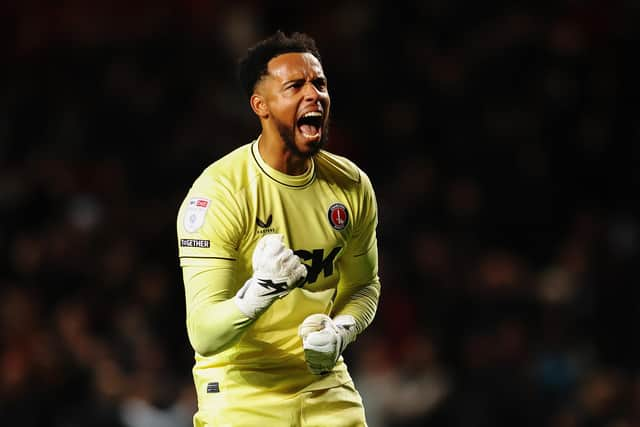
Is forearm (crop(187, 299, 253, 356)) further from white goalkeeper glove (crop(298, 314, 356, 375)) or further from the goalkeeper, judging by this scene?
white goalkeeper glove (crop(298, 314, 356, 375))

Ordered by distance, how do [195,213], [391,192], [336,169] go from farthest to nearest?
[391,192], [336,169], [195,213]

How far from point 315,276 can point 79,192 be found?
5.78m

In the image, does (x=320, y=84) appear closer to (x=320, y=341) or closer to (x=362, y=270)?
(x=362, y=270)

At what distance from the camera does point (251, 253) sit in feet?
13.3

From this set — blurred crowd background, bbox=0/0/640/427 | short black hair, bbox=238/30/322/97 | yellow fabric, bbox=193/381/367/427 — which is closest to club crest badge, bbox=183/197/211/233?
short black hair, bbox=238/30/322/97

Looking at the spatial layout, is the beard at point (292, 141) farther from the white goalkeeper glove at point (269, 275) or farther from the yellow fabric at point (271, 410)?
the yellow fabric at point (271, 410)

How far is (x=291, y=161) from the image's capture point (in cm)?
418

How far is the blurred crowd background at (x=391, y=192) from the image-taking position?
7.53 metres

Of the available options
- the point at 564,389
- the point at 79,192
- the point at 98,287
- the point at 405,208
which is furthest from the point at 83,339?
the point at 564,389

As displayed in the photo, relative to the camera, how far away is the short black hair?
416 centimetres

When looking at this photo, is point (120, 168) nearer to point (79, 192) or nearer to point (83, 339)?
point (79, 192)

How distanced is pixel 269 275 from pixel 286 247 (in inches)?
8.0

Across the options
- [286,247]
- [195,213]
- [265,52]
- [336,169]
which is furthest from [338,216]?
[265,52]

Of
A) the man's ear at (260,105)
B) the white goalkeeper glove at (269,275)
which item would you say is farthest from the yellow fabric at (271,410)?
the man's ear at (260,105)
